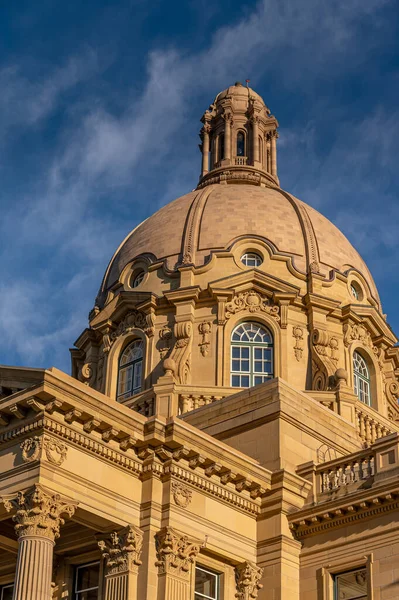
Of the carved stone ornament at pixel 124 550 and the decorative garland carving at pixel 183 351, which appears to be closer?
the carved stone ornament at pixel 124 550

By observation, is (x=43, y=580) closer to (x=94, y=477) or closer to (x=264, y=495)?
(x=94, y=477)

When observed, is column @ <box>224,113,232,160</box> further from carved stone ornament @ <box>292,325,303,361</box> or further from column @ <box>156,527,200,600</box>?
column @ <box>156,527,200,600</box>

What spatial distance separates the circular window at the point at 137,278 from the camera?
48.1 m

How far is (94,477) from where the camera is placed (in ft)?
82.6

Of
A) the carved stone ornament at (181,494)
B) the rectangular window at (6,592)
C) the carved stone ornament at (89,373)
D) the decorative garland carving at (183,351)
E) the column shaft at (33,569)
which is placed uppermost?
the carved stone ornament at (89,373)

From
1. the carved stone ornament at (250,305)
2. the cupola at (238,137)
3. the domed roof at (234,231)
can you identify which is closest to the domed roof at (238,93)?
the cupola at (238,137)

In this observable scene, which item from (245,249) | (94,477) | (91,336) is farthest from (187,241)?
(94,477)

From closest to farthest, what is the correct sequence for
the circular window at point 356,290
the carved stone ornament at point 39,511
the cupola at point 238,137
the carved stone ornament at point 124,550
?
the carved stone ornament at point 39,511 < the carved stone ornament at point 124,550 < the circular window at point 356,290 < the cupola at point 238,137

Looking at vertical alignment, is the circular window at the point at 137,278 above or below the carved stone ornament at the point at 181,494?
above

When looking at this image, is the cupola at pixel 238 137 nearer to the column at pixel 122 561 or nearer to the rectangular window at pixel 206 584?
the rectangular window at pixel 206 584

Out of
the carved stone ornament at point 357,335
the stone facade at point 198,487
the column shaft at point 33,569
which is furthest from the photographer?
the carved stone ornament at point 357,335

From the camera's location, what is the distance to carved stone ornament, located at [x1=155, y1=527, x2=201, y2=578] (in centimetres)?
2533

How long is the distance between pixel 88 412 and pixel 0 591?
7220mm

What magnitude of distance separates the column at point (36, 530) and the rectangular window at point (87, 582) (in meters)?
3.46
